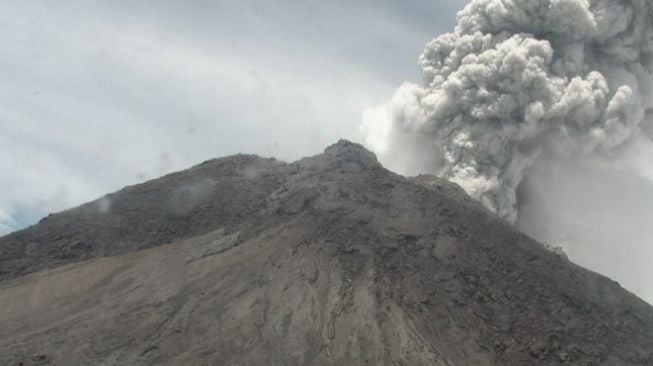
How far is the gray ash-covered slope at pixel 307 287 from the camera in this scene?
20.1 metres

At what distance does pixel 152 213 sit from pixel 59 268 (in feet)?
15.2

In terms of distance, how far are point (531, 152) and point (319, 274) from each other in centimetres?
2220

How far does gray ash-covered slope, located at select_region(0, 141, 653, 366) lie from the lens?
20.1m

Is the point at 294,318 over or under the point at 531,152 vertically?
under

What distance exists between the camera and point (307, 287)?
22312mm

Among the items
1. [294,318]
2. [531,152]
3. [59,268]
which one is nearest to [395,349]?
[294,318]

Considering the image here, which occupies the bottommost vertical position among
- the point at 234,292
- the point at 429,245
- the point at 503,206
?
the point at 234,292

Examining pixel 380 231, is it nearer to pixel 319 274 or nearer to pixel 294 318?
pixel 319 274

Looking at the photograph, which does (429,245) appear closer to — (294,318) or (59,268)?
(294,318)

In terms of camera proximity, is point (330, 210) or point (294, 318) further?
point (330, 210)

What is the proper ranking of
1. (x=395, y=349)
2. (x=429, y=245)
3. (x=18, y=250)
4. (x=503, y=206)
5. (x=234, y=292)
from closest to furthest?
1. (x=395, y=349)
2. (x=234, y=292)
3. (x=429, y=245)
4. (x=18, y=250)
5. (x=503, y=206)

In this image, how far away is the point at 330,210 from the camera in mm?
25891

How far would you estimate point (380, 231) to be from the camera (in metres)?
25.1

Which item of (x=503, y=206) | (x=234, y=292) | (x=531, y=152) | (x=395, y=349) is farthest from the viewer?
(x=531, y=152)
